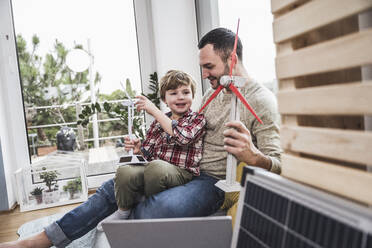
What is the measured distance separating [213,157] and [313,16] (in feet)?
2.95

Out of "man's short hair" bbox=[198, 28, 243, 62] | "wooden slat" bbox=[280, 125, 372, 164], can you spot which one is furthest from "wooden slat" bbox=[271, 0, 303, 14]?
"man's short hair" bbox=[198, 28, 243, 62]

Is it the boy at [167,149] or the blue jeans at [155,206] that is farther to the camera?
the boy at [167,149]

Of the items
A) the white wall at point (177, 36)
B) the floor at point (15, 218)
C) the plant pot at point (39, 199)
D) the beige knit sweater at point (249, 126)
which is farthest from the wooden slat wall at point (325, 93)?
the plant pot at point (39, 199)

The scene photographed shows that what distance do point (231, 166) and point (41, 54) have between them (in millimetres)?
2569

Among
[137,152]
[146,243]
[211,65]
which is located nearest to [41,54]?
[137,152]

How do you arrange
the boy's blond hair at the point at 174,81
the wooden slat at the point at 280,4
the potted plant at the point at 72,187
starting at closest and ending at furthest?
the wooden slat at the point at 280,4, the boy's blond hair at the point at 174,81, the potted plant at the point at 72,187

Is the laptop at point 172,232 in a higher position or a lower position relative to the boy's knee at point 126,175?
lower

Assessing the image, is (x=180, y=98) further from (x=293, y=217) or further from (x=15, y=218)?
(x=15, y=218)

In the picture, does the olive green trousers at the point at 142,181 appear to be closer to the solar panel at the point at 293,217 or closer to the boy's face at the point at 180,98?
the boy's face at the point at 180,98

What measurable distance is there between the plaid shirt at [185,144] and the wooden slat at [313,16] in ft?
2.44

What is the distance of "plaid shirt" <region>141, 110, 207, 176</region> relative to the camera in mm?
1409

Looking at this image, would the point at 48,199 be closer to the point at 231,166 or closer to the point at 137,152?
the point at 137,152

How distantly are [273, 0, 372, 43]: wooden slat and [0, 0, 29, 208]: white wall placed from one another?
105 inches

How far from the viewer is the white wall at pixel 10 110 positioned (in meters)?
2.73
